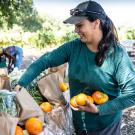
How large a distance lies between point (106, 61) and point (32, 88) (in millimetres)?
1444

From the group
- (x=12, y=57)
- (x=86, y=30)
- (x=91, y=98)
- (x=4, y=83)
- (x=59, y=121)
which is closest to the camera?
(x=86, y=30)

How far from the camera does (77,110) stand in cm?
292

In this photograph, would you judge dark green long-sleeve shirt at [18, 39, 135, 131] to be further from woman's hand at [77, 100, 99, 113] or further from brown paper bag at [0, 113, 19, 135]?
brown paper bag at [0, 113, 19, 135]

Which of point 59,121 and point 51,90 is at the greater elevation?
point 51,90

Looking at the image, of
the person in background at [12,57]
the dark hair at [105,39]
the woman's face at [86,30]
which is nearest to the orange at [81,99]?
the dark hair at [105,39]

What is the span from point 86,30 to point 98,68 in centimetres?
30

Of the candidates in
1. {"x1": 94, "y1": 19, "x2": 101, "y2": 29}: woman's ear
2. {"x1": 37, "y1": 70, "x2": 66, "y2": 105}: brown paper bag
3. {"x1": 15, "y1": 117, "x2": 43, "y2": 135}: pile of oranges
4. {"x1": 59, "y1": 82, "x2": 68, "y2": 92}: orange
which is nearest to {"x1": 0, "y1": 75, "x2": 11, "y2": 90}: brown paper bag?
{"x1": 15, "y1": 117, "x2": 43, "y2": 135}: pile of oranges

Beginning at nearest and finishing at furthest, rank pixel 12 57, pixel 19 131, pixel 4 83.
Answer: pixel 19 131, pixel 4 83, pixel 12 57

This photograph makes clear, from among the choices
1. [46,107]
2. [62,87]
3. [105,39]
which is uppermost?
→ [105,39]

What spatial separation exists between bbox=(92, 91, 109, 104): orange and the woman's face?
1.30 feet

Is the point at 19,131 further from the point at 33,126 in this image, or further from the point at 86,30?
the point at 86,30

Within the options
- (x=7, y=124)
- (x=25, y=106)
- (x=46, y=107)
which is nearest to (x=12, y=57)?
(x=46, y=107)

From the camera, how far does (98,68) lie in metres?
2.79

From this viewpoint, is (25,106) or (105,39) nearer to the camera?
(105,39)
